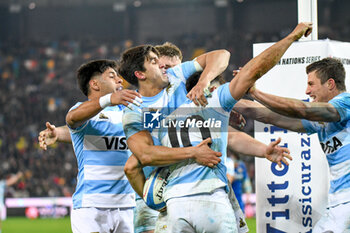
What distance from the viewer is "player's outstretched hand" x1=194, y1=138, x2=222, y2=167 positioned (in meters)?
4.01

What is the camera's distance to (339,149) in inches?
195

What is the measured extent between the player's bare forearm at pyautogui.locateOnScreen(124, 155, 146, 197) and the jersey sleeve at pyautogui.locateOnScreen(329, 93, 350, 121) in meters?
1.82

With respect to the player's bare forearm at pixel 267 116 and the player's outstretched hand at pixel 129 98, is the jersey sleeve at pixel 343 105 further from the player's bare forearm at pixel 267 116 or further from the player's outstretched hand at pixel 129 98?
the player's outstretched hand at pixel 129 98

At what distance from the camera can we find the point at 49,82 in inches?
1225

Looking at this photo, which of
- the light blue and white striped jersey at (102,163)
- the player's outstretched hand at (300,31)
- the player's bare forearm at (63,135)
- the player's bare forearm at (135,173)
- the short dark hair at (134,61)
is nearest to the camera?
the player's outstretched hand at (300,31)

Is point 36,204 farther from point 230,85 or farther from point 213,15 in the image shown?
point 230,85

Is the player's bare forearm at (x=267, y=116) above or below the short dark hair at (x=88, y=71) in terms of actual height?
below

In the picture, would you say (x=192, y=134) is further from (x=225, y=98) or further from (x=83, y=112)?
(x=83, y=112)

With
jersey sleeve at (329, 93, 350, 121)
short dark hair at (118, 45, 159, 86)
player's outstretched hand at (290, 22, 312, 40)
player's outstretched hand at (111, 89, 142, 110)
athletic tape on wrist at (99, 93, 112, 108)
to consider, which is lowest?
jersey sleeve at (329, 93, 350, 121)

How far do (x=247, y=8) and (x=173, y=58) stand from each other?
84.9 ft

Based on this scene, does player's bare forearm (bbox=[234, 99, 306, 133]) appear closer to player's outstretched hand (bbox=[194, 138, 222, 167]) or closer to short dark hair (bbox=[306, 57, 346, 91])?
short dark hair (bbox=[306, 57, 346, 91])

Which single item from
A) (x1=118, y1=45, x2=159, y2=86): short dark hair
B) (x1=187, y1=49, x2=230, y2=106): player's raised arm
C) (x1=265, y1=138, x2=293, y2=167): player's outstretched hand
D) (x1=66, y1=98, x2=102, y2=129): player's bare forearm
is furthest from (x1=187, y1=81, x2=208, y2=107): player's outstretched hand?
(x1=66, y1=98, x2=102, y2=129): player's bare forearm

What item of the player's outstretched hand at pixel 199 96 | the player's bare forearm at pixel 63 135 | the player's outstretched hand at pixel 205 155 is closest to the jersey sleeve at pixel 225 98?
the player's outstretched hand at pixel 199 96

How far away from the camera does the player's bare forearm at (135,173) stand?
182 inches
